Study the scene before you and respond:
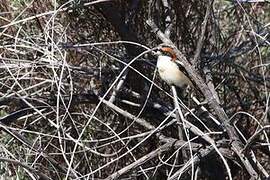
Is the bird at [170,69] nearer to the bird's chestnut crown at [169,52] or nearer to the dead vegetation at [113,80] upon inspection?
the bird's chestnut crown at [169,52]

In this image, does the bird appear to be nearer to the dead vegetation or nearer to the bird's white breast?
the bird's white breast

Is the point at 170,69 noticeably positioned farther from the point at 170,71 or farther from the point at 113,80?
the point at 113,80

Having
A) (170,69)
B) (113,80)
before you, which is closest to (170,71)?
(170,69)

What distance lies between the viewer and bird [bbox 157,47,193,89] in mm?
3182

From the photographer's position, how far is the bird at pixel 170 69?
3.18m

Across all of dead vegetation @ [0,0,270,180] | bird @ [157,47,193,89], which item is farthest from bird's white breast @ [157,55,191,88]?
dead vegetation @ [0,0,270,180]

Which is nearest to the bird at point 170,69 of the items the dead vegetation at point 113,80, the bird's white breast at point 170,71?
the bird's white breast at point 170,71

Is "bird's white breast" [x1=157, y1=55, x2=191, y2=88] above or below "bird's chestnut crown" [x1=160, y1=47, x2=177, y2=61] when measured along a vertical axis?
below

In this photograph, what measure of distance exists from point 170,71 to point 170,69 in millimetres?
10

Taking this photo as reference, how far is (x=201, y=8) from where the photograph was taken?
3.91 metres

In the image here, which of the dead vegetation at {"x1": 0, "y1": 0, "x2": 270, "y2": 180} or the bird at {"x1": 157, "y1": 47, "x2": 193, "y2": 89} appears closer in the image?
the bird at {"x1": 157, "y1": 47, "x2": 193, "y2": 89}

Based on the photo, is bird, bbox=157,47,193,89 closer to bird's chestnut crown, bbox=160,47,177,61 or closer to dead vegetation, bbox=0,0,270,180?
bird's chestnut crown, bbox=160,47,177,61

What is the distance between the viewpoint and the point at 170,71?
321 cm

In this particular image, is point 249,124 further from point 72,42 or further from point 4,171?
point 4,171
